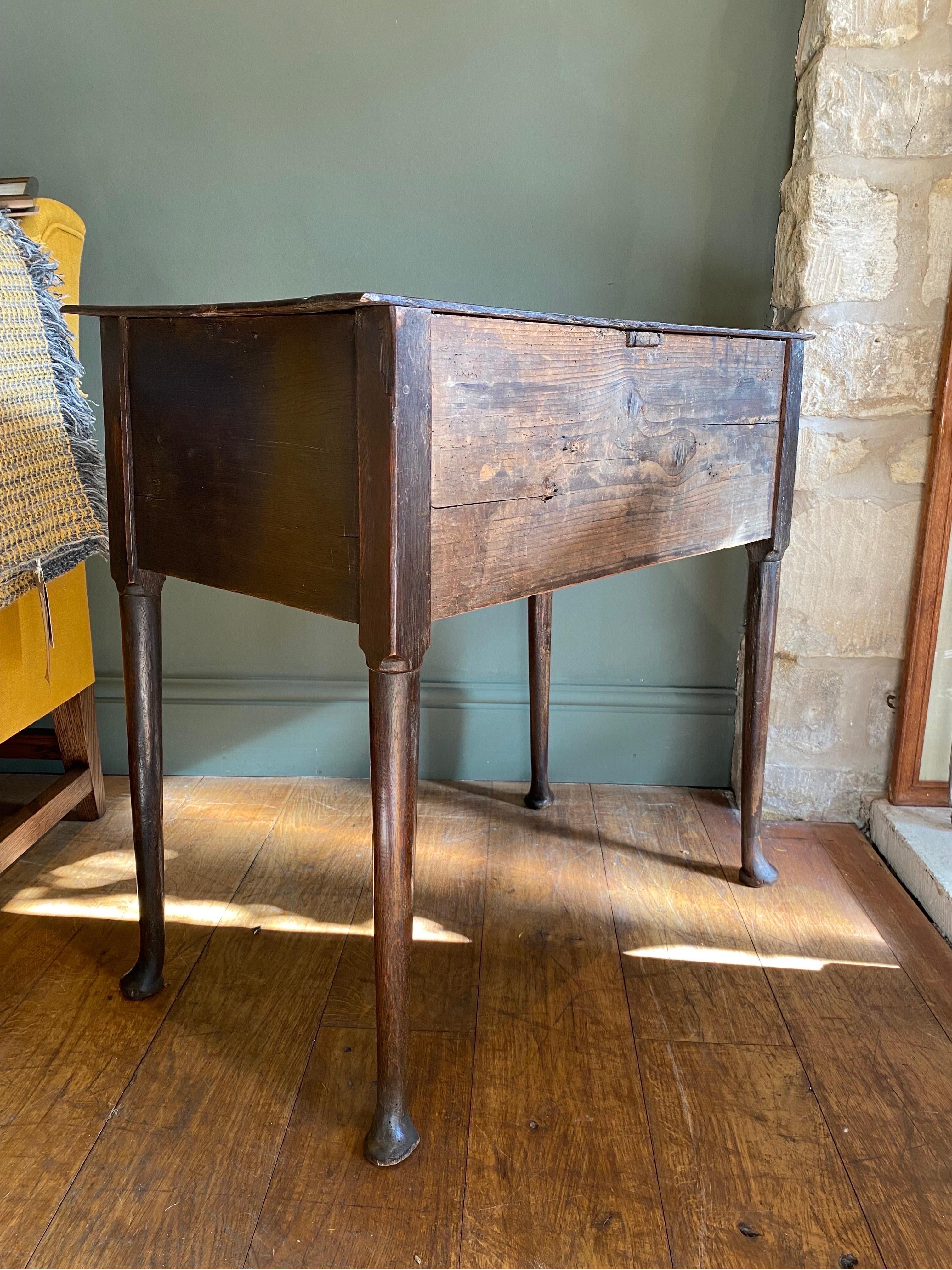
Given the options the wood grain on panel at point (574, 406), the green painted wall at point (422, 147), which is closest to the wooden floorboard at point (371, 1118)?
the wood grain on panel at point (574, 406)

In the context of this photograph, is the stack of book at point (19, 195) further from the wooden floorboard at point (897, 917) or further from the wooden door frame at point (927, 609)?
the wooden floorboard at point (897, 917)

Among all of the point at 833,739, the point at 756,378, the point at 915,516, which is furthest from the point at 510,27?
the point at 833,739

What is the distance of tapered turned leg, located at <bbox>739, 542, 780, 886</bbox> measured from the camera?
4.58ft

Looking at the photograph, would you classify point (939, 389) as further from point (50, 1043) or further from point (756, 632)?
Result: point (50, 1043)

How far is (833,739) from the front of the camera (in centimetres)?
165

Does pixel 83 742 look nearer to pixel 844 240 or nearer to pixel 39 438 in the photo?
pixel 39 438

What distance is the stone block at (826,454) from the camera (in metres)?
1.54

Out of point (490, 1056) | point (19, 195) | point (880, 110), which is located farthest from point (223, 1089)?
point (880, 110)

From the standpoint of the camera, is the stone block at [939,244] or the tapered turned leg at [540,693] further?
the tapered turned leg at [540,693]

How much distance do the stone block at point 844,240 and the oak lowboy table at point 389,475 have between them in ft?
1.20

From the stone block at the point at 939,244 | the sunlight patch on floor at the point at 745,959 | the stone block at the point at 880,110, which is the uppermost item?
the stone block at the point at 880,110

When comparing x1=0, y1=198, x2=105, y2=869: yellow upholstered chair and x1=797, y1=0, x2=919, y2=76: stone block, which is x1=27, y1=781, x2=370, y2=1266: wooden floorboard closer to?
x1=0, y1=198, x2=105, y2=869: yellow upholstered chair

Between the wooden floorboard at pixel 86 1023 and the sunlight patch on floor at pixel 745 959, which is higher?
the sunlight patch on floor at pixel 745 959

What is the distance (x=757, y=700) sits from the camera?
4.71 feet
